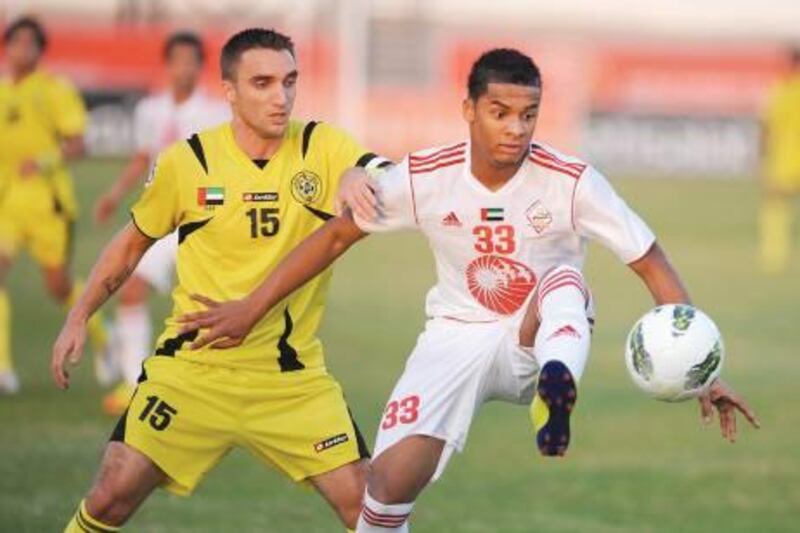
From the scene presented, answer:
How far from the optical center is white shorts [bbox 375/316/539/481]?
26.8 ft

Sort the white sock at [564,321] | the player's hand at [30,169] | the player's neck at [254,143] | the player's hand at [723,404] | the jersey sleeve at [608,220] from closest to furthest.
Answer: the white sock at [564,321] → the player's hand at [723,404] → the jersey sleeve at [608,220] → the player's neck at [254,143] → the player's hand at [30,169]

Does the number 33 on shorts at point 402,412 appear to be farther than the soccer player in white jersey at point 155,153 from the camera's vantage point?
No

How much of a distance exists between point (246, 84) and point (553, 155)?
133cm

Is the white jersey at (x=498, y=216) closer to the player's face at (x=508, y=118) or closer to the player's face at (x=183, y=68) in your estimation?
the player's face at (x=508, y=118)

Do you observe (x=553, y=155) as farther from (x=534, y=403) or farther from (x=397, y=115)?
(x=397, y=115)

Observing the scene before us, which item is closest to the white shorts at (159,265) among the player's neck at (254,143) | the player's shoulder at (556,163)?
the player's neck at (254,143)

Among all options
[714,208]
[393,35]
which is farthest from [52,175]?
[393,35]

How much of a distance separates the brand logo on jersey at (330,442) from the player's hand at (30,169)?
24.8 feet

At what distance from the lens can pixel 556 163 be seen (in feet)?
26.7

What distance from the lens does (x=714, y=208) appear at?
115 ft

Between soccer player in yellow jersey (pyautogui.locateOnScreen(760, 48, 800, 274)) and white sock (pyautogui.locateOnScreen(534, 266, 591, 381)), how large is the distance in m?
19.3

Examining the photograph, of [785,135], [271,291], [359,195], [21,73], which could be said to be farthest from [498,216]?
[785,135]

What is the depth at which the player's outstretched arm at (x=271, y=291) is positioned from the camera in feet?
26.7

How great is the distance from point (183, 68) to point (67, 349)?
6.90 m
